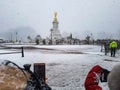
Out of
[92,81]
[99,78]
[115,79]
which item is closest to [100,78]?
[99,78]

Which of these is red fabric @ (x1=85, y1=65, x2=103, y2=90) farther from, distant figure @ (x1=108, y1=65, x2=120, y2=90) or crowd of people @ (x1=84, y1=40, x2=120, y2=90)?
distant figure @ (x1=108, y1=65, x2=120, y2=90)

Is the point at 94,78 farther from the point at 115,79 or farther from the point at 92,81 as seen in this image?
the point at 115,79

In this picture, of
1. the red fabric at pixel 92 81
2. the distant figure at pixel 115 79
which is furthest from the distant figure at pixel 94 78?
the distant figure at pixel 115 79

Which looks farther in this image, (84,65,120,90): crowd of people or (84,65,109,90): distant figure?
(84,65,109,90): distant figure

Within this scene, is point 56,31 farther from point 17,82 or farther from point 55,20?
point 17,82

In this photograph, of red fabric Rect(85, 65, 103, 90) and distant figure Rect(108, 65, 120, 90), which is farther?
red fabric Rect(85, 65, 103, 90)

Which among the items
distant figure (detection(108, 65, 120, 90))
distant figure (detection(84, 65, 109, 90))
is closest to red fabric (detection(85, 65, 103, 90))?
distant figure (detection(84, 65, 109, 90))

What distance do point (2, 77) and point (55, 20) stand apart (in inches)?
5571

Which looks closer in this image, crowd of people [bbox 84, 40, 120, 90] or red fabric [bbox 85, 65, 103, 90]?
crowd of people [bbox 84, 40, 120, 90]

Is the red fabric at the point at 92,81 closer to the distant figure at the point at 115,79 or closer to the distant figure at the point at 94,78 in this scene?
the distant figure at the point at 94,78

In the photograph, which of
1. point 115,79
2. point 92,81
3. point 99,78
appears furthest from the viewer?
point 99,78

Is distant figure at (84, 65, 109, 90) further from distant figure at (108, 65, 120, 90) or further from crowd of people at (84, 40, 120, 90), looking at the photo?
distant figure at (108, 65, 120, 90)

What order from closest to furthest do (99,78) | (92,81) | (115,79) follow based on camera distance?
(115,79)
(92,81)
(99,78)

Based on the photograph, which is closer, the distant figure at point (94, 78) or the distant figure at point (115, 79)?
the distant figure at point (115, 79)
